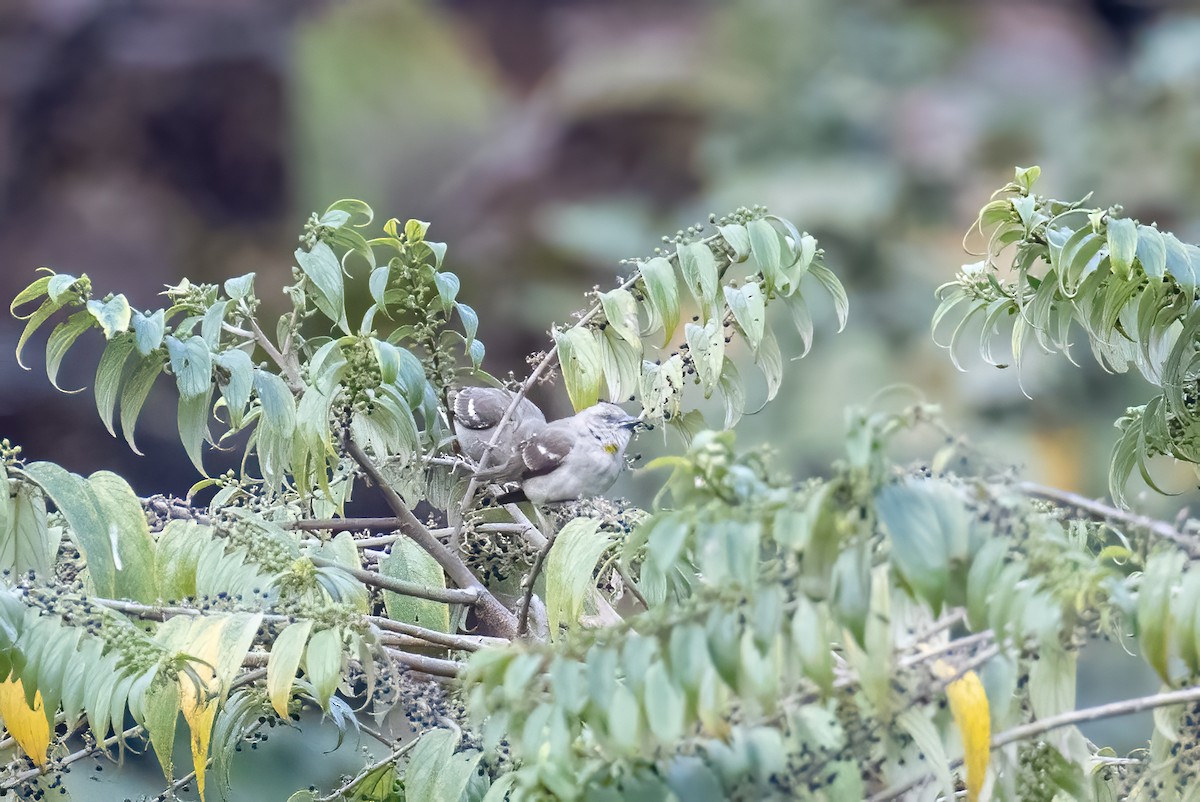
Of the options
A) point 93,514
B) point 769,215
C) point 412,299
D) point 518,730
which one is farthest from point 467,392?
point 518,730

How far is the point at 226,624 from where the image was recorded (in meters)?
1.01

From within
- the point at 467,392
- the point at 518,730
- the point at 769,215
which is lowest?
the point at 518,730

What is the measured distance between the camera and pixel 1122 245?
111 centimetres

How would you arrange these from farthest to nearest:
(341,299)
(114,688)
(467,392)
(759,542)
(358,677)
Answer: (467,392) < (341,299) < (358,677) < (114,688) < (759,542)

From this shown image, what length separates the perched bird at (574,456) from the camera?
1.74 metres

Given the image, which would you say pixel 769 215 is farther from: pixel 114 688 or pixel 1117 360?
pixel 114 688

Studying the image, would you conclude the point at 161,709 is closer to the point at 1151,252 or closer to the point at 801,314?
the point at 801,314

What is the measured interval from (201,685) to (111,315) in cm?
36

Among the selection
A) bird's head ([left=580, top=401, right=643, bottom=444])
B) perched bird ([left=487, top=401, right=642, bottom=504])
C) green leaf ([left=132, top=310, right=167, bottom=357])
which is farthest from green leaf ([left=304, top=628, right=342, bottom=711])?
bird's head ([left=580, top=401, right=643, bottom=444])

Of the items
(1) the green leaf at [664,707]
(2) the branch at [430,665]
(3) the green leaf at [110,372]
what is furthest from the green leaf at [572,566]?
(3) the green leaf at [110,372]

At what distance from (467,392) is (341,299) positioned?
796 millimetres

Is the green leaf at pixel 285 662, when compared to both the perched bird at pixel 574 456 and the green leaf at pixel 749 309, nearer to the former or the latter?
the green leaf at pixel 749 309

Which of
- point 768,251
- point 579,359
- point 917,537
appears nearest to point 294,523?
point 579,359

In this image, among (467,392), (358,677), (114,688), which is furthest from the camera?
(467,392)
